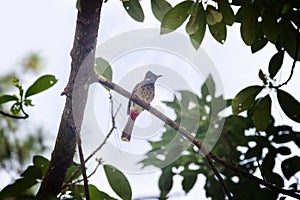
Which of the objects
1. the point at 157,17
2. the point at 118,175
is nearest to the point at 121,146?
the point at 118,175

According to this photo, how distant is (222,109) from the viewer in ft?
7.27

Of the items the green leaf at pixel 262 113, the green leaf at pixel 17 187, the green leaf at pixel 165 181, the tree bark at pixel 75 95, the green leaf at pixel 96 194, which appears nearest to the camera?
the green leaf at pixel 17 187

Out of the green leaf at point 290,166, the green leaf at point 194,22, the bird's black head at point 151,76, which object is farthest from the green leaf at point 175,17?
the green leaf at point 290,166

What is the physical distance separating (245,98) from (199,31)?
28 cm

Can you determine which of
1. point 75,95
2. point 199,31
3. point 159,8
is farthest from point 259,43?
point 75,95

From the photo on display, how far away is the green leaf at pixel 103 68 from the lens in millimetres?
1483

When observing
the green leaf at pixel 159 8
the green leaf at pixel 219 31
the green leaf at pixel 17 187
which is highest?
the green leaf at pixel 159 8

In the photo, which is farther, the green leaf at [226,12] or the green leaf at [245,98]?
the green leaf at [245,98]

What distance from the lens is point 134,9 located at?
1442 millimetres

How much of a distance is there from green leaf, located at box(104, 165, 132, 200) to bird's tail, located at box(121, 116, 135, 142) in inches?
6.2

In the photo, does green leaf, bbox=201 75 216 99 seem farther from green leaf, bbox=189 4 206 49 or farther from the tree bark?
the tree bark

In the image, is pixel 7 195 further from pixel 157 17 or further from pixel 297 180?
pixel 297 180

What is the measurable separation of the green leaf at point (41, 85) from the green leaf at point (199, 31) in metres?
0.50

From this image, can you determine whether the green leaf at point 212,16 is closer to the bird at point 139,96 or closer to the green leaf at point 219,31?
the green leaf at point 219,31
